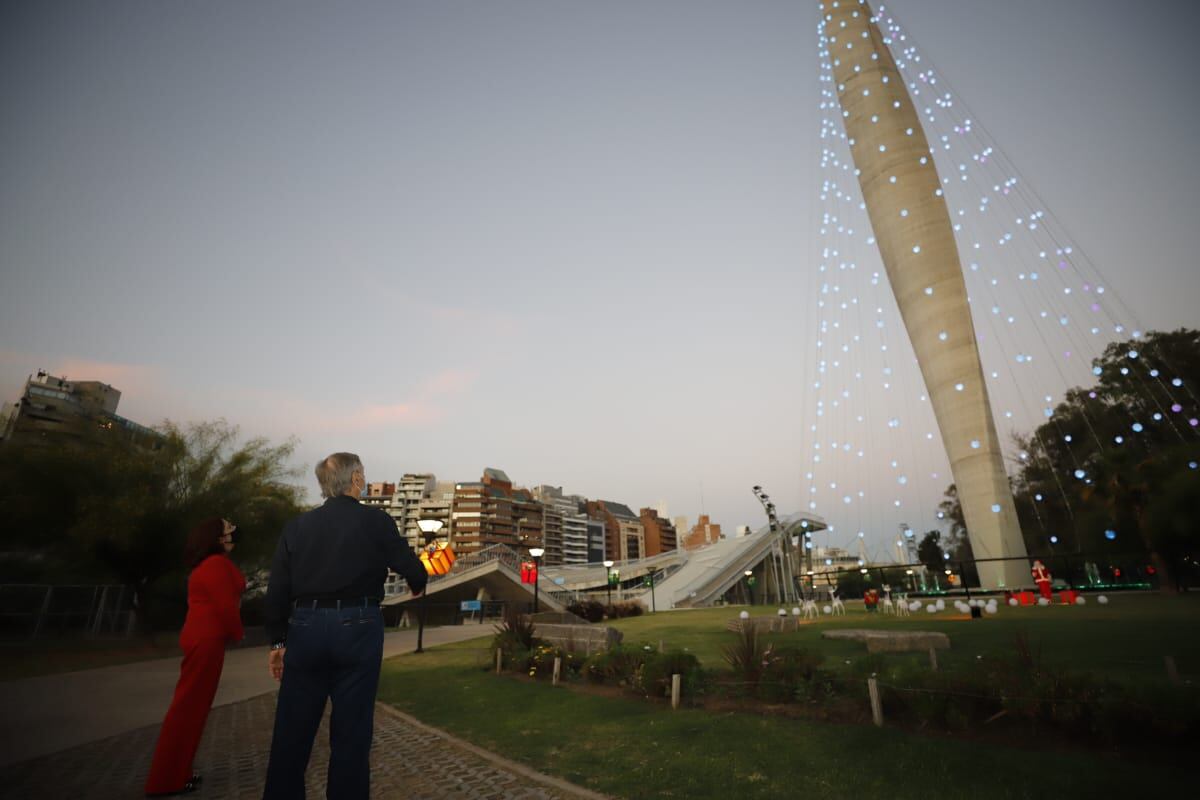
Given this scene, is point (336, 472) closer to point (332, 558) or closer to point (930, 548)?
point (332, 558)

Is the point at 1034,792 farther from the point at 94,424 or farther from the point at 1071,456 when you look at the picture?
the point at 1071,456

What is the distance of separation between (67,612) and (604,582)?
46.0m

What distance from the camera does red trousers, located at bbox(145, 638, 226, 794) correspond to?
4.31 metres

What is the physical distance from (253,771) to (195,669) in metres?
1.50

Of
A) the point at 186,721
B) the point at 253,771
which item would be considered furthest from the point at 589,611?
the point at 186,721

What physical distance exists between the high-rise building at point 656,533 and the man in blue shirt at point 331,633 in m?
153

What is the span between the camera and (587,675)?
9.73 metres

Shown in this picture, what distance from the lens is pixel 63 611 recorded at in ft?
57.7

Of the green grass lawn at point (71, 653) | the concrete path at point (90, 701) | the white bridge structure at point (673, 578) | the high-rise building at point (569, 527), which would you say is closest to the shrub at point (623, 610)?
the white bridge structure at point (673, 578)

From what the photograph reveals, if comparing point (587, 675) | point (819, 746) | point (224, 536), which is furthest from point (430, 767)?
point (587, 675)

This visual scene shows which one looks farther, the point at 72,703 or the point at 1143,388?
the point at 1143,388

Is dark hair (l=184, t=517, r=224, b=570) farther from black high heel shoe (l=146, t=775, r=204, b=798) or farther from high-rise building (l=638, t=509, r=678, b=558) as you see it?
high-rise building (l=638, t=509, r=678, b=558)

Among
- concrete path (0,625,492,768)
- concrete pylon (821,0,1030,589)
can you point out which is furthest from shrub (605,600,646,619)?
concrete path (0,625,492,768)

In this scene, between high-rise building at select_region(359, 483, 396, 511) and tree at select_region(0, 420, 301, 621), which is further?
high-rise building at select_region(359, 483, 396, 511)
